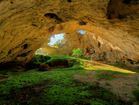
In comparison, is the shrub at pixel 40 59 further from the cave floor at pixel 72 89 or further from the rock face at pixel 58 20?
the cave floor at pixel 72 89

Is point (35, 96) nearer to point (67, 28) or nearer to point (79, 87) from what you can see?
point (79, 87)

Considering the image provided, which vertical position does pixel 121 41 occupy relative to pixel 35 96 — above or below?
above

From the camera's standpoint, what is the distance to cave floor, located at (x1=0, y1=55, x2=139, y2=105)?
7.04m

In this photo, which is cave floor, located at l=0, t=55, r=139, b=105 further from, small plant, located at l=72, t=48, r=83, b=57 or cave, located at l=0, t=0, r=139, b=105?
small plant, located at l=72, t=48, r=83, b=57

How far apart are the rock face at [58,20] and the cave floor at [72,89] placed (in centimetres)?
166

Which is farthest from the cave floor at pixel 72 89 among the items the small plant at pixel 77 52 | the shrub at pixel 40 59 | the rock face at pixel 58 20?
the small plant at pixel 77 52

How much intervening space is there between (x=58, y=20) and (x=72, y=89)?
100.0 inches

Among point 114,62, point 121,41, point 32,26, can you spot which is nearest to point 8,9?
point 32,26

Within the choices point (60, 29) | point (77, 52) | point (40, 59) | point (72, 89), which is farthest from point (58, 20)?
point (77, 52)

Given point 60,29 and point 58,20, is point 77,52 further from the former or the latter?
point 58,20

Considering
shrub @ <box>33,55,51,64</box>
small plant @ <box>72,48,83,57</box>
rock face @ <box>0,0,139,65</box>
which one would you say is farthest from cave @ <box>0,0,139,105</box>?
small plant @ <box>72,48,83,57</box>

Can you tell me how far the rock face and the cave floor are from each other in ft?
5.43

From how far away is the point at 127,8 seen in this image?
7484mm

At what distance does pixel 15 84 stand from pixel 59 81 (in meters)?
1.48
